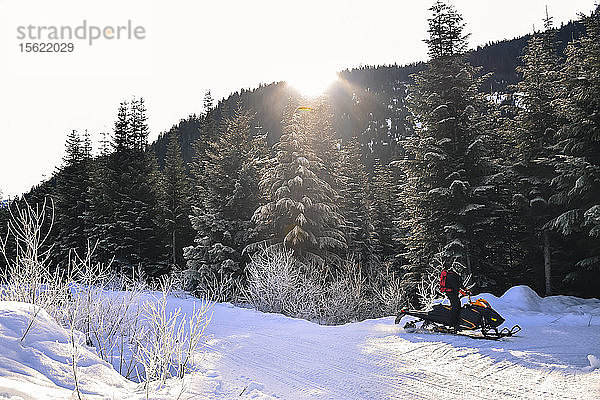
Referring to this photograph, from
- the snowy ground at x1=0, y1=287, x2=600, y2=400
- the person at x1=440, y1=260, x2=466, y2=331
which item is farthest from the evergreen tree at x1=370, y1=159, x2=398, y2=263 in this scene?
the snowy ground at x1=0, y1=287, x2=600, y2=400

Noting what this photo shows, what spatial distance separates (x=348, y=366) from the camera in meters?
6.67

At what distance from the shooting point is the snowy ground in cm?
433

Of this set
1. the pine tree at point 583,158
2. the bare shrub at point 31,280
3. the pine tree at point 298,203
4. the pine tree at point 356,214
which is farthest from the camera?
the pine tree at point 356,214

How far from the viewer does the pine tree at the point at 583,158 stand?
1375 cm

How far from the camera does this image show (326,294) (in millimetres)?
18047

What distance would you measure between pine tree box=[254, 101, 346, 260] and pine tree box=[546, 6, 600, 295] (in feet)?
33.2

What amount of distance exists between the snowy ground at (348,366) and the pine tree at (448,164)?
751 cm

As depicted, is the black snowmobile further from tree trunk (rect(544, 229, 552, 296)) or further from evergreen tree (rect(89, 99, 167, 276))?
evergreen tree (rect(89, 99, 167, 276))

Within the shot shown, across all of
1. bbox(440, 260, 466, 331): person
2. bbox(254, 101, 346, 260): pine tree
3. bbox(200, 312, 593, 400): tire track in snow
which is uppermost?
bbox(254, 101, 346, 260): pine tree

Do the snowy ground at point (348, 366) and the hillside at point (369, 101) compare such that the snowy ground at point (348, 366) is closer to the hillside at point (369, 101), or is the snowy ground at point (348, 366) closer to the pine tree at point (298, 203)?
the pine tree at point (298, 203)

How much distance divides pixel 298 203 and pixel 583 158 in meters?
11.9

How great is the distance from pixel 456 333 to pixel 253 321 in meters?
5.87

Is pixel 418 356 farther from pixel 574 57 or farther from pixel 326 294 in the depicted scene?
pixel 574 57

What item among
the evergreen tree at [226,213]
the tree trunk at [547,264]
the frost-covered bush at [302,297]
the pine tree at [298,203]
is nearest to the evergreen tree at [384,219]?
the pine tree at [298,203]
